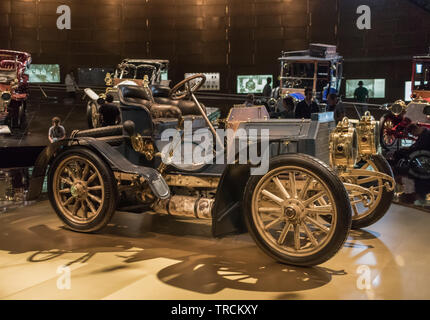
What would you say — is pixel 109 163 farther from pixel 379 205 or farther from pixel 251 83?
pixel 251 83

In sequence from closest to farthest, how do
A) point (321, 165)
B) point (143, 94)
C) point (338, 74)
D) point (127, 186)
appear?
point (321, 165)
point (127, 186)
point (143, 94)
point (338, 74)

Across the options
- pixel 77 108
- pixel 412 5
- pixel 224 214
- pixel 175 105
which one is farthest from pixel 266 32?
pixel 224 214

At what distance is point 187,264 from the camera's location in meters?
3.83

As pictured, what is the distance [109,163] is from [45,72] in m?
13.9

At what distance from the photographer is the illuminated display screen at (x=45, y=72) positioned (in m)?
17.2

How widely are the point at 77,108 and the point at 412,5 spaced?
10.5 metres

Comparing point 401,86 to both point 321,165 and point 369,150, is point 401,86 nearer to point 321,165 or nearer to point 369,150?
point 369,150

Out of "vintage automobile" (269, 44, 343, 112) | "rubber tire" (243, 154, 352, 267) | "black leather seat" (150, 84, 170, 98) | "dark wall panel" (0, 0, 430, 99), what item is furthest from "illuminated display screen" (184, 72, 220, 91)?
"rubber tire" (243, 154, 352, 267)

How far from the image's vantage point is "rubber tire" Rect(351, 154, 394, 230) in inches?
180

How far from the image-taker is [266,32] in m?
16.6

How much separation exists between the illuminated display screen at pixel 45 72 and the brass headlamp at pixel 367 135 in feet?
48.0

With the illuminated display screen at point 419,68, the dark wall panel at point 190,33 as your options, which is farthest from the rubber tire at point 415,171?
the dark wall panel at point 190,33

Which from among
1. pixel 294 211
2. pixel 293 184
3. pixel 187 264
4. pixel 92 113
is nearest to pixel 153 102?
pixel 187 264

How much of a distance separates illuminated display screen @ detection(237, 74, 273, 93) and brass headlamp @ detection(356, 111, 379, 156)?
41.2 ft
